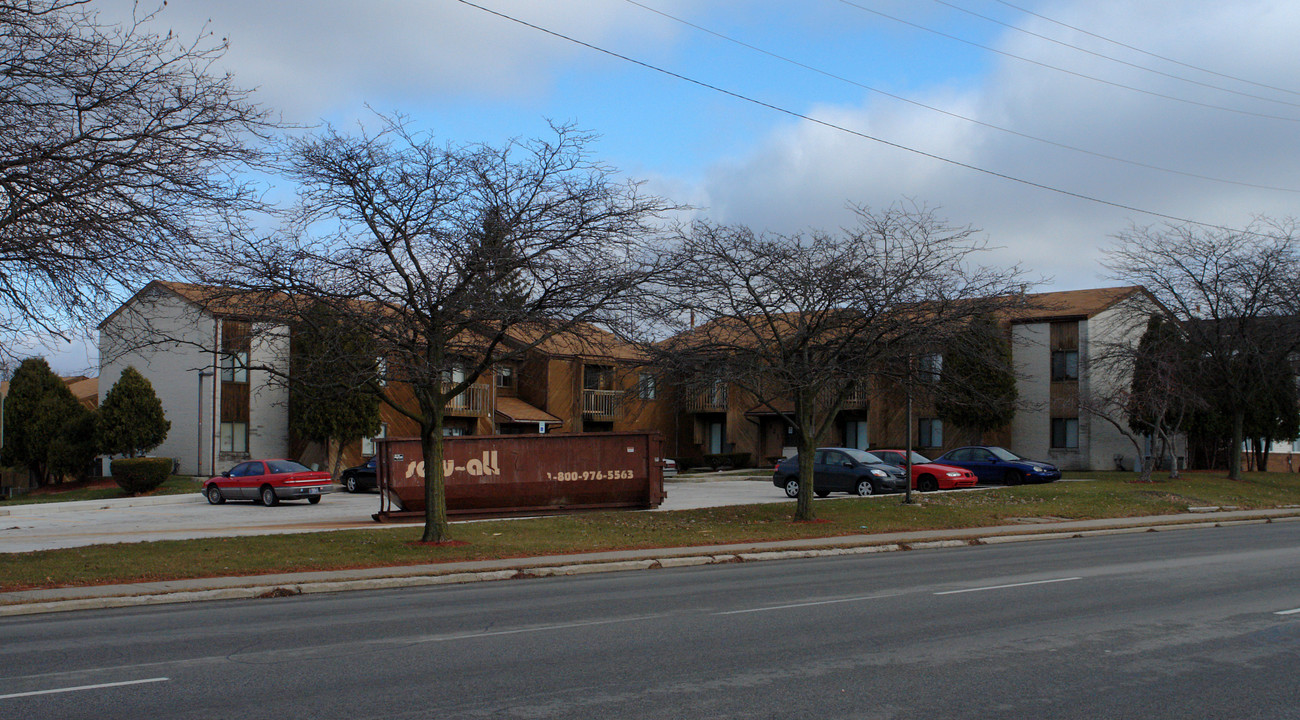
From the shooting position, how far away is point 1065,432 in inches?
1799

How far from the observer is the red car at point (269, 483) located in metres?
31.4

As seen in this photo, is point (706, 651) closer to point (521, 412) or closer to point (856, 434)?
point (521, 412)

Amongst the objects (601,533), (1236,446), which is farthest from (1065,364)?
(601,533)

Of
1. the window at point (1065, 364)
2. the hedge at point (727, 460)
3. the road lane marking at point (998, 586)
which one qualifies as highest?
the window at point (1065, 364)

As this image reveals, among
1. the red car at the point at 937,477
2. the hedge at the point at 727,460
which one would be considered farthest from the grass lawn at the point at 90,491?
the hedge at the point at 727,460

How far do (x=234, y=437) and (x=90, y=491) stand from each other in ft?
17.8

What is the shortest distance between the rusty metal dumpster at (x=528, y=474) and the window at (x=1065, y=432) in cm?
2596

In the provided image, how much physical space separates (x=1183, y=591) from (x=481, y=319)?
10816 mm

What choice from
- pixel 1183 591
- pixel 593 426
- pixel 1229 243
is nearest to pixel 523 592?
pixel 1183 591

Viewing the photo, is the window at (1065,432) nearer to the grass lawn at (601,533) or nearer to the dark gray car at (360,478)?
the grass lawn at (601,533)

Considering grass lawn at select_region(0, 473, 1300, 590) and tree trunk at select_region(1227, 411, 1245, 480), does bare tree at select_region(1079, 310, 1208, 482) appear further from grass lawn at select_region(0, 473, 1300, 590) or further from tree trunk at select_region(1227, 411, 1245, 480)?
grass lawn at select_region(0, 473, 1300, 590)

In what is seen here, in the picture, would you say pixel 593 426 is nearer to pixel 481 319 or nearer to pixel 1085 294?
pixel 1085 294

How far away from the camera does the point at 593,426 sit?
178 ft

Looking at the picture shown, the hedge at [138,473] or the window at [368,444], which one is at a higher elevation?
the window at [368,444]
